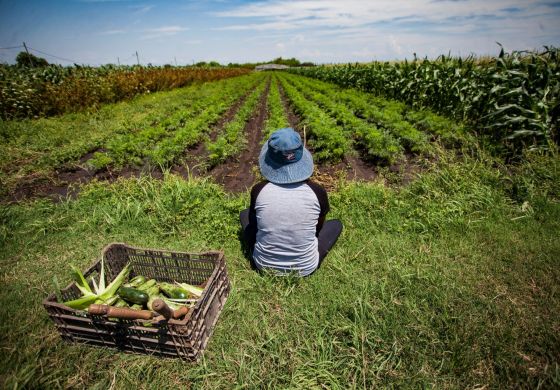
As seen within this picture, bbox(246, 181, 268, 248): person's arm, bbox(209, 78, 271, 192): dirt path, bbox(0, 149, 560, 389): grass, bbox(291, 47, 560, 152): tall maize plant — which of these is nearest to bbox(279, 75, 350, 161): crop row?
bbox(209, 78, 271, 192): dirt path

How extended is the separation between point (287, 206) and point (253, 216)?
541mm

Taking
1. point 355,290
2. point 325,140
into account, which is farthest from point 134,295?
point 325,140

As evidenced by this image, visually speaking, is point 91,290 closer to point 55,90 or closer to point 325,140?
point 325,140

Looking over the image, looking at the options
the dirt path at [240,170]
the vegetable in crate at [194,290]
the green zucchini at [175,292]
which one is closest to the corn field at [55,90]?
the dirt path at [240,170]

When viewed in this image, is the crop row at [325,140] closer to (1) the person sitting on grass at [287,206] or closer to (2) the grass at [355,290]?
(2) the grass at [355,290]

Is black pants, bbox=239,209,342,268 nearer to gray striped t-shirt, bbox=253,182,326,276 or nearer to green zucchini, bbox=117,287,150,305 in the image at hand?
gray striped t-shirt, bbox=253,182,326,276

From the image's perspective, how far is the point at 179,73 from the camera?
79.6 feet

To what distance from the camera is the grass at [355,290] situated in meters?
2.22

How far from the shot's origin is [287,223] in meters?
2.71

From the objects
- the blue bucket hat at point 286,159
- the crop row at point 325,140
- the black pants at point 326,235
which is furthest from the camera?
the crop row at point 325,140

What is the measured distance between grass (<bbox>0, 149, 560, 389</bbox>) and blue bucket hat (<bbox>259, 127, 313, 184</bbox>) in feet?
3.82

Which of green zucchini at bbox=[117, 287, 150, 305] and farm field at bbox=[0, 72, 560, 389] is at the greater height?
green zucchini at bbox=[117, 287, 150, 305]

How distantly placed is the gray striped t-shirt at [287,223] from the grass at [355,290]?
0.93 feet

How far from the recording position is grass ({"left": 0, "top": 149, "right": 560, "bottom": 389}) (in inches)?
87.3
